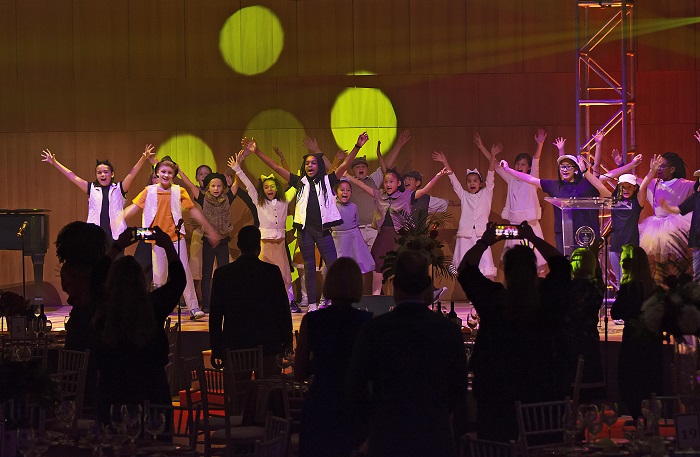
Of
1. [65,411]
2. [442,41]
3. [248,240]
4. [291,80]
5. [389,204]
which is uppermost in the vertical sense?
[442,41]

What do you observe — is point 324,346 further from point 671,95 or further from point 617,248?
point 671,95

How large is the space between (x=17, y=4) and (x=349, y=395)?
12.4 metres

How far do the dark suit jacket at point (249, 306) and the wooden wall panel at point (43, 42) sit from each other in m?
9.36

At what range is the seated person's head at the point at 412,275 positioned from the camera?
11.5ft

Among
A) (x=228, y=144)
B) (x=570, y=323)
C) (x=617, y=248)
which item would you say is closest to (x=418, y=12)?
(x=228, y=144)

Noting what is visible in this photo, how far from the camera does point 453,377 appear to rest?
11.5 ft

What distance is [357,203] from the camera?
45.3 feet

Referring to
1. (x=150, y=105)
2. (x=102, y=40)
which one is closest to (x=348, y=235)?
(x=150, y=105)

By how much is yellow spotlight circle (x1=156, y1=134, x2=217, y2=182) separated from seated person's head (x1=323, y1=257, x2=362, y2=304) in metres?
10.5

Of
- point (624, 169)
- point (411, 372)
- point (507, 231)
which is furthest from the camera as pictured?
point (624, 169)

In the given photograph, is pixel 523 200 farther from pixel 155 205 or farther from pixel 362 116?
pixel 155 205

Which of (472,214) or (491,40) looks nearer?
(472,214)

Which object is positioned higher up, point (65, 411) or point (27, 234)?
point (27, 234)

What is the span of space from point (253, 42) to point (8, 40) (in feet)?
10.8
